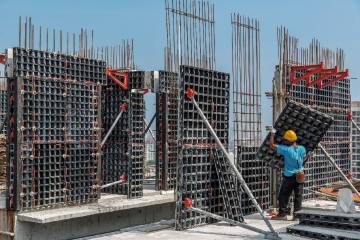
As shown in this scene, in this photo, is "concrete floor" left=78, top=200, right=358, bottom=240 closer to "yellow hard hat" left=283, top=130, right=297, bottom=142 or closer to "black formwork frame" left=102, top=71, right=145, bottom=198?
"yellow hard hat" left=283, top=130, right=297, bottom=142

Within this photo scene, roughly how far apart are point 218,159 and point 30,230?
154 inches

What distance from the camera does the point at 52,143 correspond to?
426 inches

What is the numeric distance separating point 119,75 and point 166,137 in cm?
245

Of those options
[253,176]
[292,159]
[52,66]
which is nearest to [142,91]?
[52,66]

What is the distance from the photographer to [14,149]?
10180 mm

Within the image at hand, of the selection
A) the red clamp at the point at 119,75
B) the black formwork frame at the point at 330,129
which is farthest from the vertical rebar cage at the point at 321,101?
the red clamp at the point at 119,75

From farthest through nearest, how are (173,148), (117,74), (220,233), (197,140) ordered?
1. (173,148)
2. (117,74)
3. (197,140)
4. (220,233)

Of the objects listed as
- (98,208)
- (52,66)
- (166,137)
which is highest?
(52,66)

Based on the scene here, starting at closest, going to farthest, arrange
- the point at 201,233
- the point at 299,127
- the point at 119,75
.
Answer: the point at 201,233, the point at 299,127, the point at 119,75

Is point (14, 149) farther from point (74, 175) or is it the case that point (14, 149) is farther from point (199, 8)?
point (199, 8)

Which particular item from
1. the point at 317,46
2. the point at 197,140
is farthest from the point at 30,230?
the point at 317,46

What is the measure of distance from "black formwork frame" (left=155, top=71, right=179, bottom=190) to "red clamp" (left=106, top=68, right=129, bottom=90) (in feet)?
4.57

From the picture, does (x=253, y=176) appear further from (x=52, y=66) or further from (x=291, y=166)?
(x=52, y=66)

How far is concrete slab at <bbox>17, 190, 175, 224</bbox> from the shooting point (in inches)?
389
